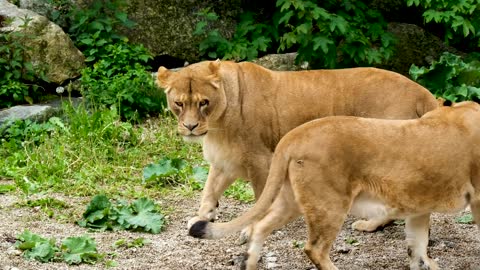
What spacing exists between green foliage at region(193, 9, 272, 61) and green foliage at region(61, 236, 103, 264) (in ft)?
15.1

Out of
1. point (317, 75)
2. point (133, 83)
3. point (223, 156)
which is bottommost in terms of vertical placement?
point (133, 83)

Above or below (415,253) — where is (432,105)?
above

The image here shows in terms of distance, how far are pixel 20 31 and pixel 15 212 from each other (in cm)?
345

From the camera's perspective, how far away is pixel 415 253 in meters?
6.89

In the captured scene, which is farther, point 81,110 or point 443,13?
point 443,13

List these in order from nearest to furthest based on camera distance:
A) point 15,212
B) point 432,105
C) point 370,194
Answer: point 370,194, point 432,105, point 15,212

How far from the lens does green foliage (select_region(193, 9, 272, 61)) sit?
1133 cm

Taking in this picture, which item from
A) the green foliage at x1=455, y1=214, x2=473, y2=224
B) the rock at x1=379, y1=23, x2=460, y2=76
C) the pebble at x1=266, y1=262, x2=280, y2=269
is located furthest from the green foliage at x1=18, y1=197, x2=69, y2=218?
the rock at x1=379, y1=23, x2=460, y2=76

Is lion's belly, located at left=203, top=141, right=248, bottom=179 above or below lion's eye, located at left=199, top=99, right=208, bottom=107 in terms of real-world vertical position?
below

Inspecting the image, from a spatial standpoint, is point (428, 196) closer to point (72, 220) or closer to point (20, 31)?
point (72, 220)

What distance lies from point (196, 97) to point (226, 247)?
45.4 inches

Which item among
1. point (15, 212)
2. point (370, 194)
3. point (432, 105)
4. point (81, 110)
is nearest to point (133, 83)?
point (81, 110)

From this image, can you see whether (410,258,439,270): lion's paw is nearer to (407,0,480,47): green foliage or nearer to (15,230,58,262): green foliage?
(15,230,58,262): green foliage

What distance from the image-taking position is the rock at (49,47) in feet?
36.4
